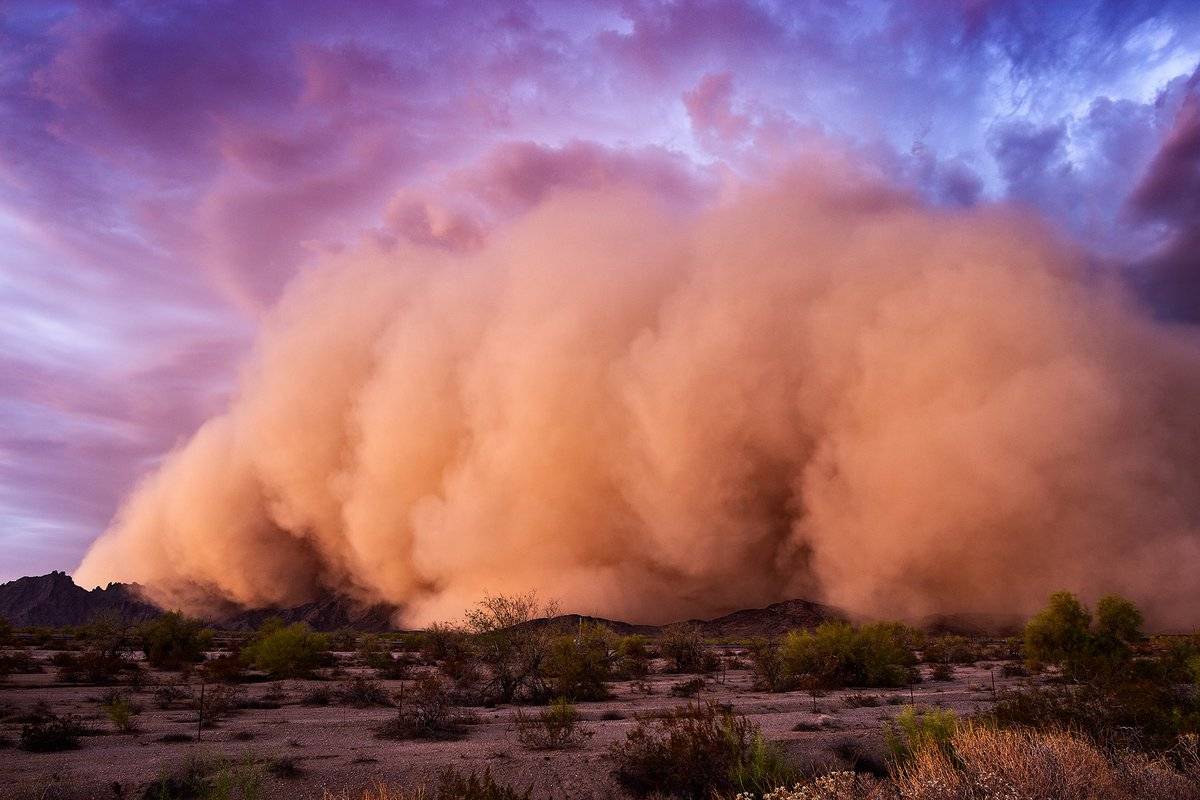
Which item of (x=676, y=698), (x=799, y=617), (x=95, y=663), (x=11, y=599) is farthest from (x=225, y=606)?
(x=676, y=698)

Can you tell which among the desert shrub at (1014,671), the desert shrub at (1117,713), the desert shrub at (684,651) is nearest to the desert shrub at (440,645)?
the desert shrub at (684,651)

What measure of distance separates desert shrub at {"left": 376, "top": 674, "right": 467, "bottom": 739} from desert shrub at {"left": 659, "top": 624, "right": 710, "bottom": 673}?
22738mm

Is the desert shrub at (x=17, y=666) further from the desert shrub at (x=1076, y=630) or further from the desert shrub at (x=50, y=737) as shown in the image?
the desert shrub at (x=1076, y=630)

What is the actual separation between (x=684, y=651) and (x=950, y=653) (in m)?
19.4

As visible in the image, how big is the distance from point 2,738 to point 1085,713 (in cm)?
2097

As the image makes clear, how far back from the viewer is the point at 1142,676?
15039mm

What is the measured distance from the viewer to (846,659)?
32.5 m

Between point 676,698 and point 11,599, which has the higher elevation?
point 11,599

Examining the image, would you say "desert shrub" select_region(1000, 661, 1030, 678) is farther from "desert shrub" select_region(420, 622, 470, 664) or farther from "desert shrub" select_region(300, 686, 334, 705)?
"desert shrub" select_region(300, 686, 334, 705)

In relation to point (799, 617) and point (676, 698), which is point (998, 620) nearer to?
point (799, 617)

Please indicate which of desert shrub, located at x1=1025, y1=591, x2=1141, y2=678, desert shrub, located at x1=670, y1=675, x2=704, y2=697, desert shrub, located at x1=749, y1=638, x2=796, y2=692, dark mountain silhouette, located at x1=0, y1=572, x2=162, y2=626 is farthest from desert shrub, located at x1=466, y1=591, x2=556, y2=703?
dark mountain silhouette, located at x1=0, y1=572, x2=162, y2=626

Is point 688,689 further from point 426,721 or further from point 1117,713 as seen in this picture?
point 1117,713

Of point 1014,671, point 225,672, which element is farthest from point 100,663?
A: point 1014,671

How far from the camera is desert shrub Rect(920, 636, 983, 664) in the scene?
44844mm
